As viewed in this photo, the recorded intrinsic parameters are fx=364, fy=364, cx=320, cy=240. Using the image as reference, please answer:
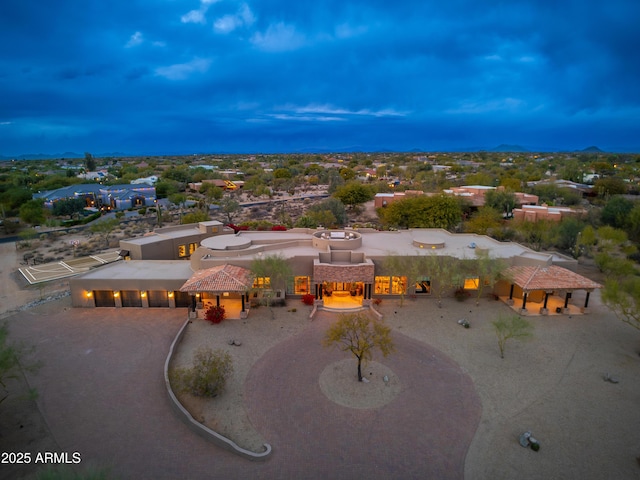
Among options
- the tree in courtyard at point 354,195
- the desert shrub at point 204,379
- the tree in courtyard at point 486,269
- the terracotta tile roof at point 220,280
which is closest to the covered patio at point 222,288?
the terracotta tile roof at point 220,280

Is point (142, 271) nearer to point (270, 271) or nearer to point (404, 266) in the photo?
point (270, 271)

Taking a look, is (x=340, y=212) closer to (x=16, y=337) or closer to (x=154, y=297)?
(x=154, y=297)

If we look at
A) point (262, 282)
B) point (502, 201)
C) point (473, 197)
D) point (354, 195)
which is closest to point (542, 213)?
point (502, 201)

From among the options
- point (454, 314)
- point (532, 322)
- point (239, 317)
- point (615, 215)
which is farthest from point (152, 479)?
point (615, 215)

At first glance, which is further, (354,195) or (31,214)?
(354,195)

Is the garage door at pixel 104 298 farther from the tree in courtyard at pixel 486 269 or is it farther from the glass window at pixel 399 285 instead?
the tree in courtyard at pixel 486 269
